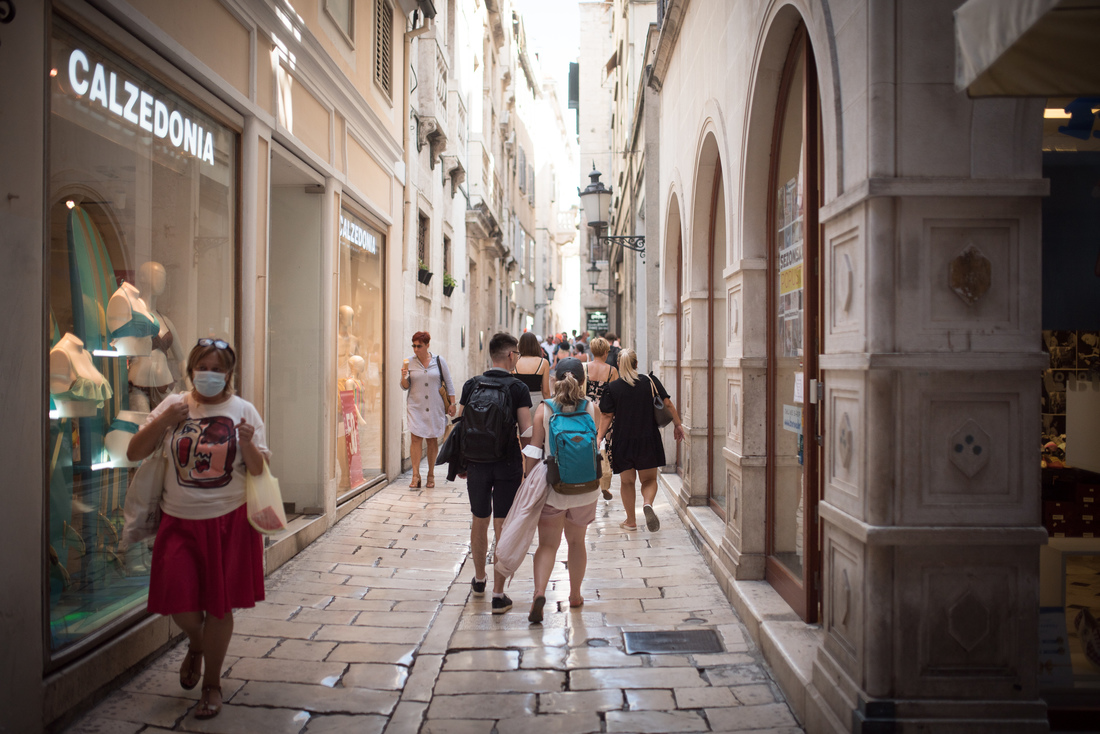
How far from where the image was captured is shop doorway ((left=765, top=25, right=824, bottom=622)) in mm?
4680

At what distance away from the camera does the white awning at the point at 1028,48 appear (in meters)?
2.39

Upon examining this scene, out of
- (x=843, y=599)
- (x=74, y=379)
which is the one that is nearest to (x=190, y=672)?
(x=74, y=379)

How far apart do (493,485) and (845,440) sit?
2.97 metres

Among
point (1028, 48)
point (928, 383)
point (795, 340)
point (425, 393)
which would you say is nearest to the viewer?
point (1028, 48)

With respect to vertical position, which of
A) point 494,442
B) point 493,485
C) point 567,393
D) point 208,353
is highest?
point 208,353

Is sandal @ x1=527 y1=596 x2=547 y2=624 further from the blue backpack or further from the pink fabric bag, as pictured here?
the blue backpack

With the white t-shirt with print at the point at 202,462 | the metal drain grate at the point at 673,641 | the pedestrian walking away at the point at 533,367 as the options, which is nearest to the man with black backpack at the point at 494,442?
the metal drain grate at the point at 673,641

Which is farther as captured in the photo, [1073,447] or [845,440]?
[1073,447]

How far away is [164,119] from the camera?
5086 millimetres

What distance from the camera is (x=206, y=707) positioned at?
3848 mm

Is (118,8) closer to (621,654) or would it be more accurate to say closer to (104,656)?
(104,656)

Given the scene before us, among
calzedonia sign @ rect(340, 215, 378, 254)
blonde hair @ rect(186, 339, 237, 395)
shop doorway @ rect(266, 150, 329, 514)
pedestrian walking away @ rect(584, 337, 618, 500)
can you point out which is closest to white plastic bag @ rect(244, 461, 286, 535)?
blonde hair @ rect(186, 339, 237, 395)

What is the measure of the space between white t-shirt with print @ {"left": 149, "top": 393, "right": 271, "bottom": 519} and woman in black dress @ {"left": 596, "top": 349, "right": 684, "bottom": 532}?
15.1 feet

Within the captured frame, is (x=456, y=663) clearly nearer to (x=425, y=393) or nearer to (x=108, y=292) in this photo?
(x=108, y=292)
